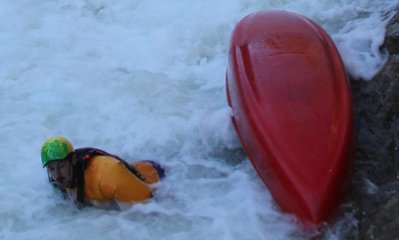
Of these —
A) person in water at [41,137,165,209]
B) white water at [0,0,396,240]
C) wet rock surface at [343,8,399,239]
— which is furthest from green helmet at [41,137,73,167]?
wet rock surface at [343,8,399,239]

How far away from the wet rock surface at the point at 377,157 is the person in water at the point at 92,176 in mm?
1199

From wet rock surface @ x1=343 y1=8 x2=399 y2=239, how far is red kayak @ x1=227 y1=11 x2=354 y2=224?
0.11m

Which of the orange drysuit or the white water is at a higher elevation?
the orange drysuit

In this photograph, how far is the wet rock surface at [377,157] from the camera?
2.95 m

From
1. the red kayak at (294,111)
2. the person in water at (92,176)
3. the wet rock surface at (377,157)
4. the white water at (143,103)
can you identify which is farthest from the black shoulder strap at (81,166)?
the wet rock surface at (377,157)

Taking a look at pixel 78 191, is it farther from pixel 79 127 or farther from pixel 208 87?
pixel 208 87

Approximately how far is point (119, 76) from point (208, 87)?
2.66ft

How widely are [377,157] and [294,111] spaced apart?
1.79 feet

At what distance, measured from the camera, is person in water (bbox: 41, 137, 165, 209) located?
3.31 m

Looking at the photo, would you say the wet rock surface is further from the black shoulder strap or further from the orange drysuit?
the black shoulder strap

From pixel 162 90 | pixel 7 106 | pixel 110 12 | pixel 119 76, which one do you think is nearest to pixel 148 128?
pixel 162 90

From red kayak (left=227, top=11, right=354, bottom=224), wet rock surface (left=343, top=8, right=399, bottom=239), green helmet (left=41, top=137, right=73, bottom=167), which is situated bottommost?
wet rock surface (left=343, top=8, right=399, bottom=239)

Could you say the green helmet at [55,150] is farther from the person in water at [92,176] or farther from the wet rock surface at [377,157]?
the wet rock surface at [377,157]

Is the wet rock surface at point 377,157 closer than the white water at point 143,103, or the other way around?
the wet rock surface at point 377,157
